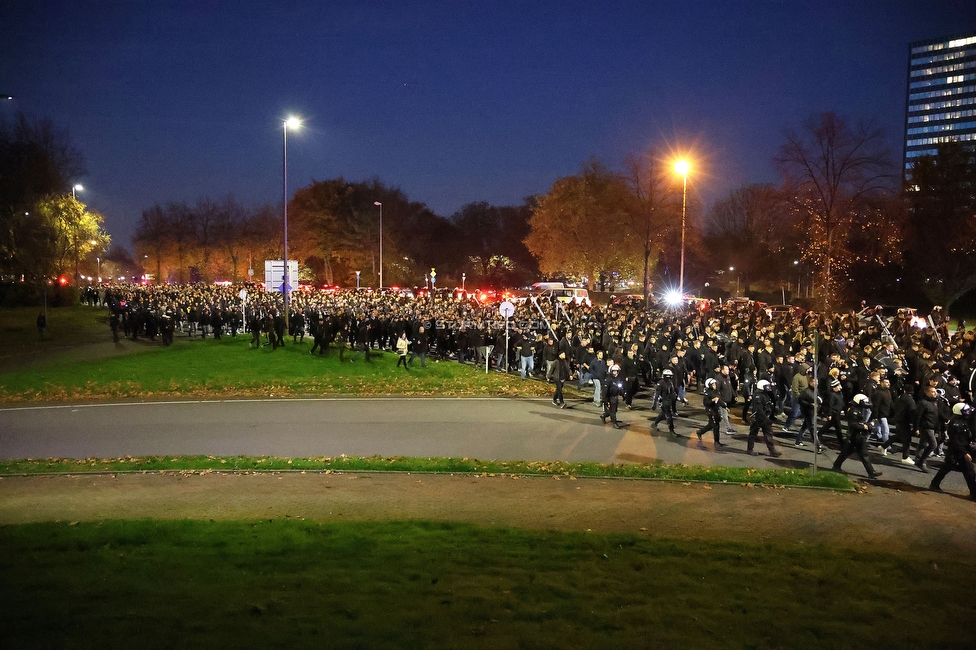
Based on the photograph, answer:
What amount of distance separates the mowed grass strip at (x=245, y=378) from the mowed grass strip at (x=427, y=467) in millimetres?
8310

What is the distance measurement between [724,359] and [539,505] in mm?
8194

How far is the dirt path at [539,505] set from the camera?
9.38 metres

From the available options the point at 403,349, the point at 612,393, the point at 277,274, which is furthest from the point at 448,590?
the point at 277,274

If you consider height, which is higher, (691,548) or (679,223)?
(679,223)

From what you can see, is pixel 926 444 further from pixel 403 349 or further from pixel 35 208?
pixel 35 208

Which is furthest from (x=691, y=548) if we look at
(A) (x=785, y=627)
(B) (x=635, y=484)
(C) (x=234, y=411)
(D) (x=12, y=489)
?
(C) (x=234, y=411)

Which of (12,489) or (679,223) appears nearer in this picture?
(12,489)

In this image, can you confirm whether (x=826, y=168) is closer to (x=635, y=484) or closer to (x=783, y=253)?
(x=635, y=484)

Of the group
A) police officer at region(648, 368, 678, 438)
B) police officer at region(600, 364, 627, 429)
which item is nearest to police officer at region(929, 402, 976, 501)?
police officer at region(648, 368, 678, 438)

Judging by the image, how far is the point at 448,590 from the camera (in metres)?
6.72

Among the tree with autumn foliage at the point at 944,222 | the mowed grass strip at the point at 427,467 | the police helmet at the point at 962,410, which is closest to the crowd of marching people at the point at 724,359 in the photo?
the police helmet at the point at 962,410

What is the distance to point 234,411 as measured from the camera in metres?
18.5

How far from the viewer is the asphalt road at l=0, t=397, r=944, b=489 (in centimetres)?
1375

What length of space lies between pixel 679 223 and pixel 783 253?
2226 centimetres
